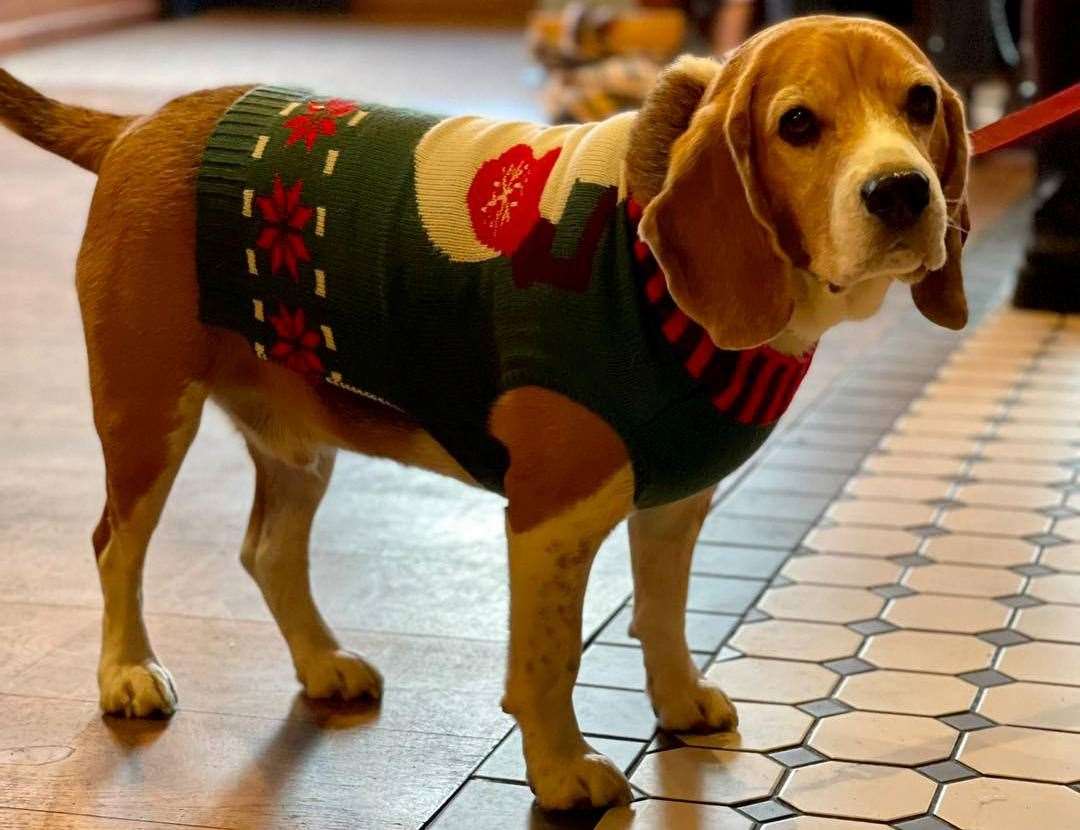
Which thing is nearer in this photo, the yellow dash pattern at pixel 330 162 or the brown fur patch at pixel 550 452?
the brown fur patch at pixel 550 452

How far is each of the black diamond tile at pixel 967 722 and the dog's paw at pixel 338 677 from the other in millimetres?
830

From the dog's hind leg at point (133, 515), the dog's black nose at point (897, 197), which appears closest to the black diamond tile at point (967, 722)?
the dog's black nose at point (897, 197)

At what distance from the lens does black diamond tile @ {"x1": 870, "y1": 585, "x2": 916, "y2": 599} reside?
287 cm

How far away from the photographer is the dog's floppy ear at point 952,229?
1975mm

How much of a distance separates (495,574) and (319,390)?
0.80 m

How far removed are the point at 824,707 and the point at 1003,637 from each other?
0.42 metres

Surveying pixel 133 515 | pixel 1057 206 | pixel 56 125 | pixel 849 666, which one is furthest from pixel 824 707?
pixel 1057 206

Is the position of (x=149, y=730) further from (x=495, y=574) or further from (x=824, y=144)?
(x=824, y=144)

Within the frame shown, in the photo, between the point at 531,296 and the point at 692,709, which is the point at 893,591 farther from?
the point at 531,296

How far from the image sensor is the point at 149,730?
2.36 meters

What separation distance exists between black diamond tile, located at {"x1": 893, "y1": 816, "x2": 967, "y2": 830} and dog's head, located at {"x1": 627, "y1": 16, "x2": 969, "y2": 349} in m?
0.66

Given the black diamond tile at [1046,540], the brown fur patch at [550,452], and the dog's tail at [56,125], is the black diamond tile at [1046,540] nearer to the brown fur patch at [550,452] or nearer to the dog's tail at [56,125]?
the brown fur patch at [550,452]

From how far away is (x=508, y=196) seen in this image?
2051 mm

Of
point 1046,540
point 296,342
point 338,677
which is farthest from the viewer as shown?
point 1046,540
